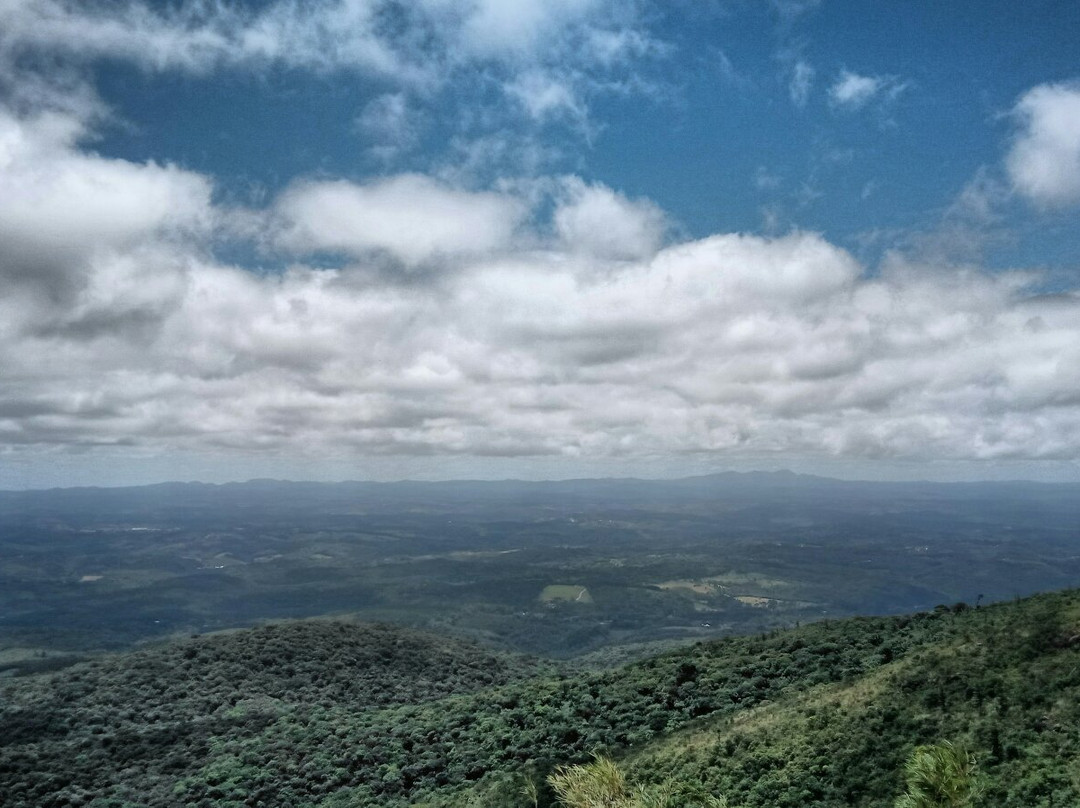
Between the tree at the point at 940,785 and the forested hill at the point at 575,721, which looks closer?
the tree at the point at 940,785

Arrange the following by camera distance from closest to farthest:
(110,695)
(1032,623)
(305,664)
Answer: (1032,623) → (110,695) → (305,664)

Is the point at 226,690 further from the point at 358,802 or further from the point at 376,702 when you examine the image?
the point at 358,802

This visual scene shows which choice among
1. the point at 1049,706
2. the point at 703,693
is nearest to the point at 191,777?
the point at 703,693

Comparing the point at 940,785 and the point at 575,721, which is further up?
the point at 940,785

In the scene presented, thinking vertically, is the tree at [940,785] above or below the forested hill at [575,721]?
above

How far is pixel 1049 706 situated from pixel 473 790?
38.8 metres

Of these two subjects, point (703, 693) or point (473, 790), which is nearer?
point (473, 790)

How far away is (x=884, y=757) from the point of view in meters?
37.0

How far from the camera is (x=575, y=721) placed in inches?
2409

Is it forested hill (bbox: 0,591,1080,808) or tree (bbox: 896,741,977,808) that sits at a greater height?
tree (bbox: 896,741,977,808)

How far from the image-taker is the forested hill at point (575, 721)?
36.7 meters

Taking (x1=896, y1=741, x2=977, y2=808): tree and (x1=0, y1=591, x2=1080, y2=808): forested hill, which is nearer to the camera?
(x1=896, y1=741, x2=977, y2=808): tree

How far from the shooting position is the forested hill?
120ft

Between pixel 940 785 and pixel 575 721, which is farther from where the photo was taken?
pixel 575 721
